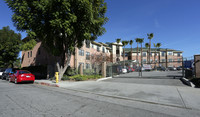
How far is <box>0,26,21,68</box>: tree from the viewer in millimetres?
25609

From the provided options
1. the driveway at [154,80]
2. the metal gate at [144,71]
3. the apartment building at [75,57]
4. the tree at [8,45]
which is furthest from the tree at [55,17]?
the tree at [8,45]

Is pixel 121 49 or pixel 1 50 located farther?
pixel 121 49

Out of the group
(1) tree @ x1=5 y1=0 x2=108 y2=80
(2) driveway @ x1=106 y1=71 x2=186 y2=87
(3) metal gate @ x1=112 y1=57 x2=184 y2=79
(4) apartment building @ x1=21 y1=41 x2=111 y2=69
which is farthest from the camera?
(4) apartment building @ x1=21 y1=41 x2=111 y2=69

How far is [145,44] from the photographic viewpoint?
5281 cm

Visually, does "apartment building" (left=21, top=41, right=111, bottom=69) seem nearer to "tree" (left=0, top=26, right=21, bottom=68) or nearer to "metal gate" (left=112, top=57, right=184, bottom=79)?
"tree" (left=0, top=26, right=21, bottom=68)

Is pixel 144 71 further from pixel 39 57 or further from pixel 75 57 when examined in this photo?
pixel 39 57

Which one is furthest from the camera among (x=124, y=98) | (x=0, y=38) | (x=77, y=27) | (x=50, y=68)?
(x=0, y=38)

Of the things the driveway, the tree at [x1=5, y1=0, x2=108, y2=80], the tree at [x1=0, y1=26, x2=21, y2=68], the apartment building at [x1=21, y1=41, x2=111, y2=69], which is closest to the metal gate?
the driveway

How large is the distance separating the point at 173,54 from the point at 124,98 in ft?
185

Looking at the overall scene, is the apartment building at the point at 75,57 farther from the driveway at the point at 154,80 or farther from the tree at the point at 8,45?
the driveway at the point at 154,80

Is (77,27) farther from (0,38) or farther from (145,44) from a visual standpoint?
(145,44)

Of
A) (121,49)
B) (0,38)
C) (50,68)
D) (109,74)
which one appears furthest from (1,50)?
(121,49)

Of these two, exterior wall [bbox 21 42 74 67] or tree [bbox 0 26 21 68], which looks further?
tree [bbox 0 26 21 68]

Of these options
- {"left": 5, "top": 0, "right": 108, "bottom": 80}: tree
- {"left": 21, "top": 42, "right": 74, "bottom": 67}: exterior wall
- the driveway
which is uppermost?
{"left": 5, "top": 0, "right": 108, "bottom": 80}: tree
